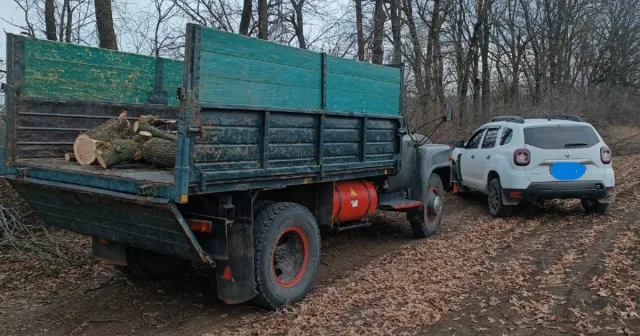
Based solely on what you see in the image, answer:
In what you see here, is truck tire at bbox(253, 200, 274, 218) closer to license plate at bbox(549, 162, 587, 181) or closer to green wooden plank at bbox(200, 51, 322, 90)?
green wooden plank at bbox(200, 51, 322, 90)

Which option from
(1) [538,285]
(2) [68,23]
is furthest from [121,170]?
(2) [68,23]

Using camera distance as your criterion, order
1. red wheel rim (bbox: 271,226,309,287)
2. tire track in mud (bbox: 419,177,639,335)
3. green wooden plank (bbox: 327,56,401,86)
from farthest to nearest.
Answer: green wooden plank (bbox: 327,56,401,86) → red wheel rim (bbox: 271,226,309,287) → tire track in mud (bbox: 419,177,639,335)

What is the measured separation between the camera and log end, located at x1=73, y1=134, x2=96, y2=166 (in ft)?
15.7

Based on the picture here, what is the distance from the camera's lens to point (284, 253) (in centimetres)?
519

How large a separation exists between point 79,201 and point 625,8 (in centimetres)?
3539

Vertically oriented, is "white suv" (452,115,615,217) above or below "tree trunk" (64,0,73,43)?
below

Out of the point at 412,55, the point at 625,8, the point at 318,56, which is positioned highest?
the point at 625,8

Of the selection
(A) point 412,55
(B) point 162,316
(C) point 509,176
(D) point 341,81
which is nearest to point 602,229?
(C) point 509,176

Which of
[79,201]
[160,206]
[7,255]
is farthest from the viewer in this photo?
[7,255]

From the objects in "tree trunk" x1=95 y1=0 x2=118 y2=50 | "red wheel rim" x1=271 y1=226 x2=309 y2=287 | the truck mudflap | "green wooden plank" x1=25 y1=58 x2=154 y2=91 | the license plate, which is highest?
"tree trunk" x1=95 y1=0 x2=118 y2=50

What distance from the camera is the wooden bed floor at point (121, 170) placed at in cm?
411

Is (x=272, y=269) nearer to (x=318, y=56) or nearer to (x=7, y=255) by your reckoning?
(x=318, y=56)

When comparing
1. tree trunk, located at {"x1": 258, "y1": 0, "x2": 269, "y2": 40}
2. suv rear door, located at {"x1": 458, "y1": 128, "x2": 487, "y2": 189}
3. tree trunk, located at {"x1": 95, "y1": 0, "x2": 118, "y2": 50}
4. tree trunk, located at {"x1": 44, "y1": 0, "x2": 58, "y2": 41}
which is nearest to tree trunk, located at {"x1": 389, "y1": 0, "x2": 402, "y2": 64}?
tree trunk, located at {"x1": 258, "y1": 0, "x2": 269, "y2": 40}

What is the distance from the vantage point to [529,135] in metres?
8.88
